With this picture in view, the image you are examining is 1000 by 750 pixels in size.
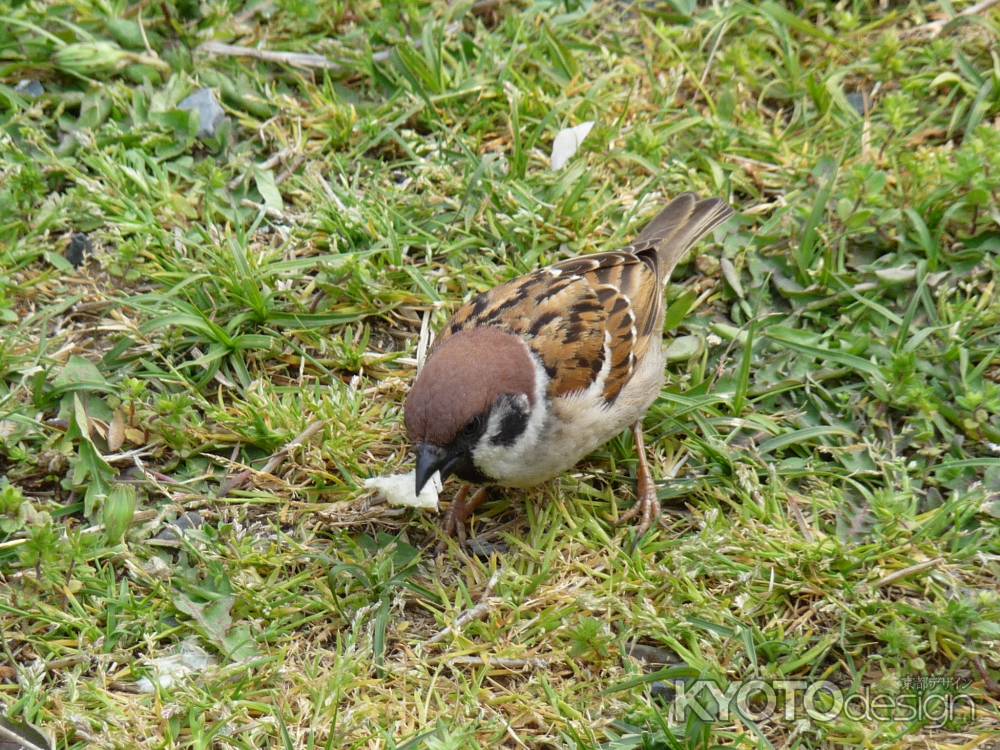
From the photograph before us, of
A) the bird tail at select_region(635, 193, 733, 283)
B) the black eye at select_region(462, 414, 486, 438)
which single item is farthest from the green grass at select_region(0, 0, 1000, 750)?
the black eye at select_region(462, 414, 486, 438)

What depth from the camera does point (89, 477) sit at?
4121 mm

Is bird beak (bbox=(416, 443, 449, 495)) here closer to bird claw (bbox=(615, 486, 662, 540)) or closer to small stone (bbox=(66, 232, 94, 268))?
bird claw (bbox=(615, 486, 662, 540))

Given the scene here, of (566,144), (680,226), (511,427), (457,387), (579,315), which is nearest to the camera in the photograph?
(457,387)

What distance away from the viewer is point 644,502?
4.11 m

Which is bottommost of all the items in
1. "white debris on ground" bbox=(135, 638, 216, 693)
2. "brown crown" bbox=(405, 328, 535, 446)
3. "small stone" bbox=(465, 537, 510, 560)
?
"small stone" bbox=(465, 537, 510, 560)

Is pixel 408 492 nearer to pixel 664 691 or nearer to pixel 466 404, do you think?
pixel 466 404

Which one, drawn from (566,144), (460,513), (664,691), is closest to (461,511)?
(460,513)

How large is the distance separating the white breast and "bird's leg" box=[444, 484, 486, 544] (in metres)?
0.23

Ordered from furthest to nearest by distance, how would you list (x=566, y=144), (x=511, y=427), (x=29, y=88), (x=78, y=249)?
(x=29, y=88), (x=566, y=144), (x=78, y=249), (x=511, y=427)

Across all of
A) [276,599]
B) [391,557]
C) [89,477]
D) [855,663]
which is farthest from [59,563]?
[855,663]

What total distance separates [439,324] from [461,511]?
901 mm

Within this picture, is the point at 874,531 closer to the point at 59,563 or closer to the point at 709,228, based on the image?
the point at 709,228

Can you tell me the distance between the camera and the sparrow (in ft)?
11.8

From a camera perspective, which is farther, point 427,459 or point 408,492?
point 408,492
